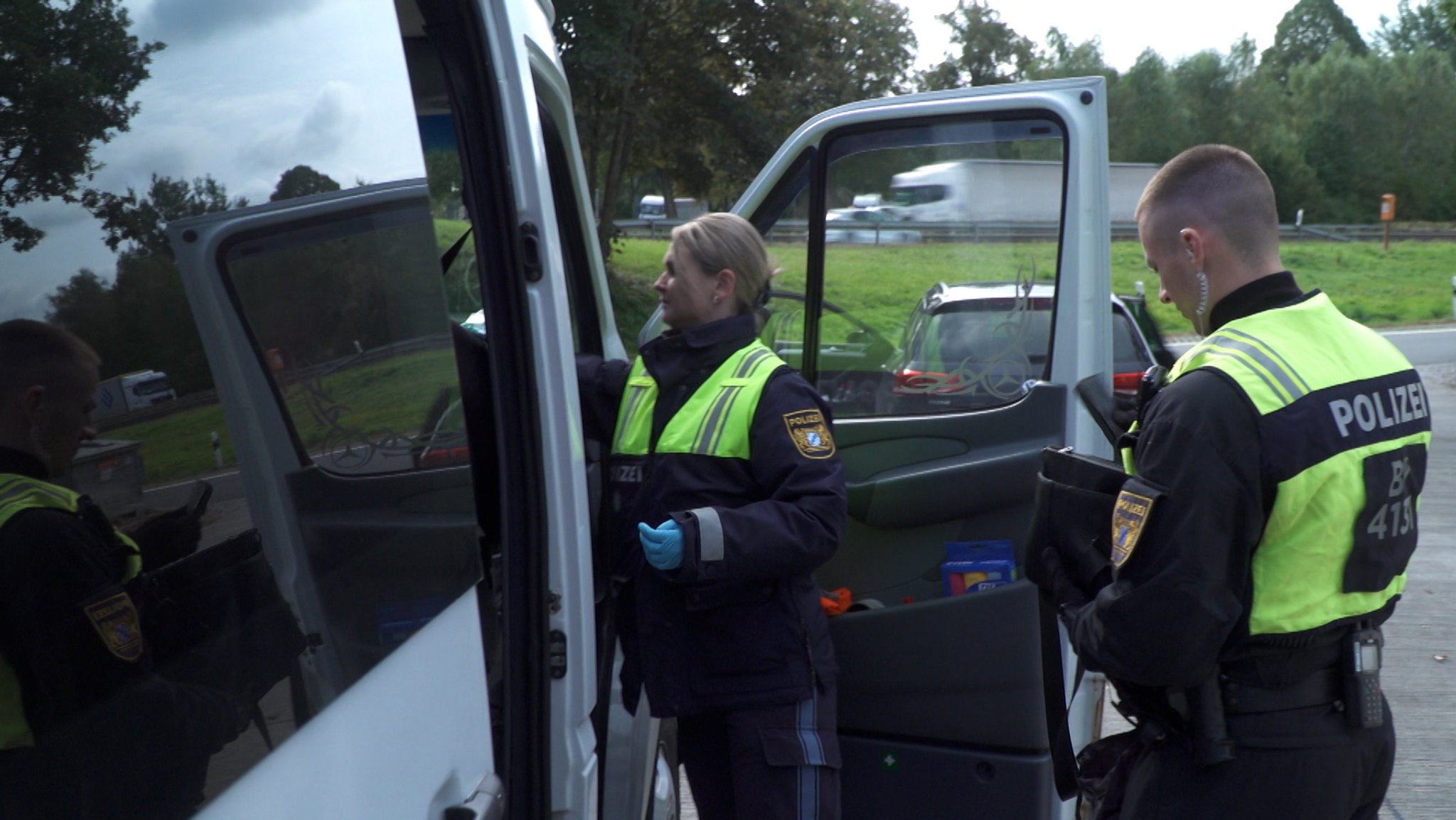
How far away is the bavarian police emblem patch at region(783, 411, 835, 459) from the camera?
7.71ft

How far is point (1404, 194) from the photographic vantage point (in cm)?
4738

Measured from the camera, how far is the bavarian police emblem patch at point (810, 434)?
2.35m

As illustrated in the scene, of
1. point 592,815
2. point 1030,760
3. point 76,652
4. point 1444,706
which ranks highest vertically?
point 76,652

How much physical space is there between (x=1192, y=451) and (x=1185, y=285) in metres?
0.36

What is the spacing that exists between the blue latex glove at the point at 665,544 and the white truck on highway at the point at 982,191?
3.82 ft

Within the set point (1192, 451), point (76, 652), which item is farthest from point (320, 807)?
point (1192, 451)

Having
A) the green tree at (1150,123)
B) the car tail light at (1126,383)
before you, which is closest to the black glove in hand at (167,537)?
the car tail light at (1126,383)

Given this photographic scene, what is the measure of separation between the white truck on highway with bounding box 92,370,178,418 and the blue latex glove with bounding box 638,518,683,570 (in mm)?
1265

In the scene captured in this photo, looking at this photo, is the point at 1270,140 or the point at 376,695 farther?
the point at 1270,140

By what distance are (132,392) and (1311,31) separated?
86551 mm

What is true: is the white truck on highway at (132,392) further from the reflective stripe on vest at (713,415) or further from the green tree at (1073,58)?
the green tree at (1073,58)

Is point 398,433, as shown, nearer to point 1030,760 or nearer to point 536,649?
point 536,649

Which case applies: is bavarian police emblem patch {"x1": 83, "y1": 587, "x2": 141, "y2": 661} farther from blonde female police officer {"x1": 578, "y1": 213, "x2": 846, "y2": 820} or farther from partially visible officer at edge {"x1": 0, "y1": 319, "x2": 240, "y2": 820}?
blonde female police officer {"x1": 578, "y1": 213, "x2": 846, "y2": 820}

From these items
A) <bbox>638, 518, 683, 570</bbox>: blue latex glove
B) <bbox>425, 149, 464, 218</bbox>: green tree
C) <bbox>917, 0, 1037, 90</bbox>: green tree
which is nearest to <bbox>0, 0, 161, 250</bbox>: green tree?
<bbox>425, 149, 464, 218</bbox>: green tree
